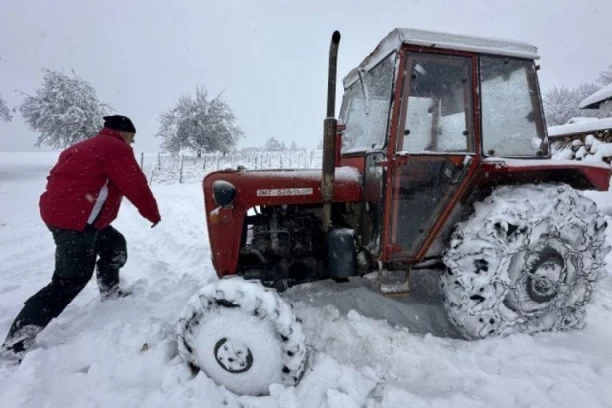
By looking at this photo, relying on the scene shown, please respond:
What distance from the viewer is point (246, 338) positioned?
6.07 ft

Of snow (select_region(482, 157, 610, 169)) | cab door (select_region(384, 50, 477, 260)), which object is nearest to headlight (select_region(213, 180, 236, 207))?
cab door (select_region(384, 50, 477, 260))

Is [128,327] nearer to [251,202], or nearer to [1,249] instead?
[251,202]

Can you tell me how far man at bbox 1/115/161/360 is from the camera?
87.7 inches

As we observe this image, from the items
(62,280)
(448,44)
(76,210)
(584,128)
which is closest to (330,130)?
(448,44)

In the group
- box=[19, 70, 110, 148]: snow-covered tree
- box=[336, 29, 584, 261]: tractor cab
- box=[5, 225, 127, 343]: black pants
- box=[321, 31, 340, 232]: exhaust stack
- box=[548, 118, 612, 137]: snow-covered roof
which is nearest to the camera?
box=[321, 31, 340, 232]: exhaust stack

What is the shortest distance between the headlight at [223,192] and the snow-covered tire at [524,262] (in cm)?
153

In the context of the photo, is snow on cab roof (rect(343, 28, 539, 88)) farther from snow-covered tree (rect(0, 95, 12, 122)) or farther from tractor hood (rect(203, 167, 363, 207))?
snow-covered tree (rect(0, 95, 12, 122))

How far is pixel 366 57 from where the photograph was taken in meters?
2.73

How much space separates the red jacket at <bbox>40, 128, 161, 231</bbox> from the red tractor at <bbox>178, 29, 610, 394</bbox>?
53cm

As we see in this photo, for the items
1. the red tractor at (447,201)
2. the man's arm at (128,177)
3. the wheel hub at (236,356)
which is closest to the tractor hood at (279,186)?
the red tractor at (447,201)

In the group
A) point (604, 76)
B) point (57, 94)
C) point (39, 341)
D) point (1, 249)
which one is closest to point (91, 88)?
point (57, 94)

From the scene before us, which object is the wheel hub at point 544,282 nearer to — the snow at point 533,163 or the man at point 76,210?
the snow at point 533,163

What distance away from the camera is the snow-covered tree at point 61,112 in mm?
25531

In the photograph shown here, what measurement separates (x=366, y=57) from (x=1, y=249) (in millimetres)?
5157
